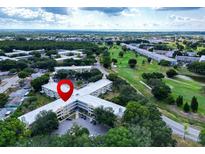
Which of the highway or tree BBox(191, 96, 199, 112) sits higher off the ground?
tree BBox(191, 96, 199, 112)

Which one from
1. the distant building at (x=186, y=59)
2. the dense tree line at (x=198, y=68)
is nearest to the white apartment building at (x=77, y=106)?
the dense tree line at (x=198, y=68)

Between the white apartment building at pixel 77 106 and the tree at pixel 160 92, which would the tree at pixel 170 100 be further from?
the white apartment building at pixel 77 106

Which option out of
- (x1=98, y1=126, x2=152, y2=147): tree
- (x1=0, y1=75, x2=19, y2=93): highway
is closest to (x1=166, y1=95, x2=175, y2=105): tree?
(x1=98, y1=126, x2=152, y2=147): tree

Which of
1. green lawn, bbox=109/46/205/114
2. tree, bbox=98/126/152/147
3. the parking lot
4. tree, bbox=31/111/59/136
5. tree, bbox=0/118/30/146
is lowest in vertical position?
the parking lot

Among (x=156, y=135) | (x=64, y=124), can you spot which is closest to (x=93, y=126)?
(x=64, y=124)

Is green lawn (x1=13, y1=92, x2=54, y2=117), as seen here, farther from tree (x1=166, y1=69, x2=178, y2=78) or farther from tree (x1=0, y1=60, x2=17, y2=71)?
tree (x1=166, y1=69, x2=178, y2=78)
